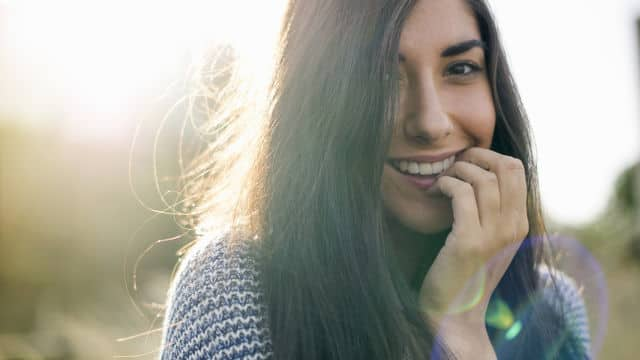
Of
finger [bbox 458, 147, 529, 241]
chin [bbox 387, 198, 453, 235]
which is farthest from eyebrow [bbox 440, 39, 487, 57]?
chin [bbox 387, 198, 453, 235]

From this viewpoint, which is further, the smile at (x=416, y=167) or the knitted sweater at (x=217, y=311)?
the smile at (x=416, y=167)

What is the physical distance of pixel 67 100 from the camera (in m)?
10.8

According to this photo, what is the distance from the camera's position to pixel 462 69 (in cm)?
206

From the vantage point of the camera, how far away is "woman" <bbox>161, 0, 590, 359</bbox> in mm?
1764

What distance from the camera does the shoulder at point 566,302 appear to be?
95.0 inches

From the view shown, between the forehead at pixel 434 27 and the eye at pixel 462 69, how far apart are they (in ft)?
0.24

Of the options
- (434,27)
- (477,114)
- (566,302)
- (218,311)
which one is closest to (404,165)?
(477,114)

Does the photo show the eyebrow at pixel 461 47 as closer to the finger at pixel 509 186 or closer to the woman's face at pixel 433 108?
the woman's face at pixel 433 108

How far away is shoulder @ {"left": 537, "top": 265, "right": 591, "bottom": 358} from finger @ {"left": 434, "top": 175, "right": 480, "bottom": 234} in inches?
23.2

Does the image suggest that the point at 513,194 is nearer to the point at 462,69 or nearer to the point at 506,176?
the point at 506,176

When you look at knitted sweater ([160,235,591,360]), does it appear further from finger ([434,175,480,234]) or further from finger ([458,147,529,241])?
finger ([458,147,529,241])

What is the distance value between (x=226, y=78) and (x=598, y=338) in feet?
6.38

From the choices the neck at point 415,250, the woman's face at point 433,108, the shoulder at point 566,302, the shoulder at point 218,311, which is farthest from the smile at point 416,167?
the shoulder at point 566,302

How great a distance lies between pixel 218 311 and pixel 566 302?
135 cm
